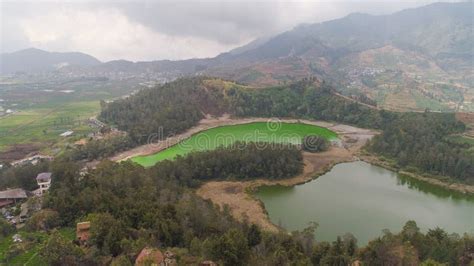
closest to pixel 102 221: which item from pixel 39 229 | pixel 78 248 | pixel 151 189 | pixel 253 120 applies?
pixel 78 248

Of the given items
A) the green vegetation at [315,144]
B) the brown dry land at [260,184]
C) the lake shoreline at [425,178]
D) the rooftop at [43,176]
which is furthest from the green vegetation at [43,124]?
the lake shoreline at [425,178]

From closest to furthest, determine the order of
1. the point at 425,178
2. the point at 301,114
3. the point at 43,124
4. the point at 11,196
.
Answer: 1. the point at 11,196
2. the point at 425,178
3. the point at 301,114
4. the point at 43,124

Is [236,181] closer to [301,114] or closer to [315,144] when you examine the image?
[315,144]

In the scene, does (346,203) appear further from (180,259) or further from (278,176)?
(180,259)

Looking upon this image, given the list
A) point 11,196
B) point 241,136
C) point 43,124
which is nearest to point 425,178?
point 241,136

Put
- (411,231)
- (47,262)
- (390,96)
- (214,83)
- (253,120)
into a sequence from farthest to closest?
(390,96) → (214,83) → (253,120) → (411,231) → (47,262)

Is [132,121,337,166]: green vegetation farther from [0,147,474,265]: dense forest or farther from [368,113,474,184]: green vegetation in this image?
[0,147,474,265]: dense forest
